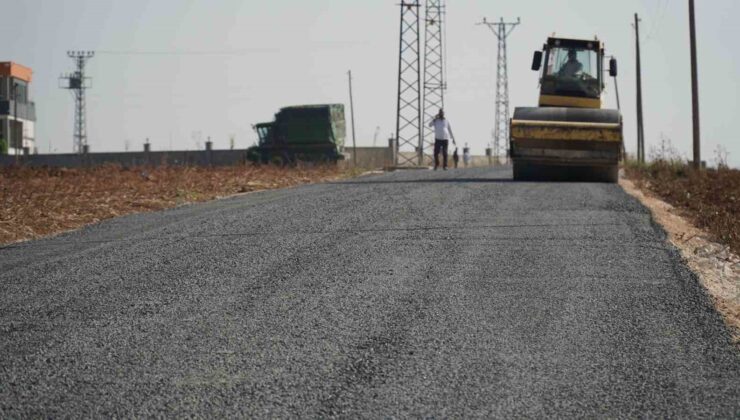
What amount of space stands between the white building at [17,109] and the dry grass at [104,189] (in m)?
49.6

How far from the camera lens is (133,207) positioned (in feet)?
67.1

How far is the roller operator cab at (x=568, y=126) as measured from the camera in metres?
25.8

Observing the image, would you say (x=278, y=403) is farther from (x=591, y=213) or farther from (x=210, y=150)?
(x=210, y=150)

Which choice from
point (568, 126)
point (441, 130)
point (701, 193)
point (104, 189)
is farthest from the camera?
point (441, 130)

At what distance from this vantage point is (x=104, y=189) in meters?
23.0

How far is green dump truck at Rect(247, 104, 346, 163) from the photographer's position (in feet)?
144

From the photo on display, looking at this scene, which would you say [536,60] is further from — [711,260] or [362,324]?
[362,324]

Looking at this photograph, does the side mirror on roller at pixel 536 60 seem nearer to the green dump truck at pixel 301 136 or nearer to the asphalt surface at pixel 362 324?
the asphalt surface at pixel 362 324

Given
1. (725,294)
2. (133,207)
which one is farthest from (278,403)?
(133,207)

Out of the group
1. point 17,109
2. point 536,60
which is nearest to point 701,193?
point 536,60

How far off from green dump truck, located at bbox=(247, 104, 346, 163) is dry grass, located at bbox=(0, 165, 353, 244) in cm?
924

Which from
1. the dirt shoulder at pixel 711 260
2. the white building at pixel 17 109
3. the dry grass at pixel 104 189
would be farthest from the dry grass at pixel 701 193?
the white building at pixel 17 109

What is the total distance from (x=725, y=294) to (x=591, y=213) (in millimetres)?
5403

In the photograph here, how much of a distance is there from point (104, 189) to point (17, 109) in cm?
6127
